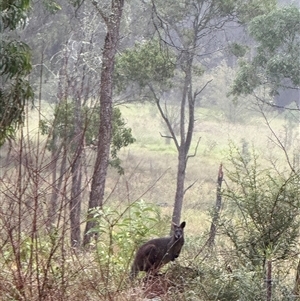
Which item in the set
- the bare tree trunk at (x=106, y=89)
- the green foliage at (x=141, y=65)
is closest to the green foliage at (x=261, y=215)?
the bare tree trunk at (x=106, y=89)

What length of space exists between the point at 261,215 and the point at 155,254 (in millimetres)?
1055

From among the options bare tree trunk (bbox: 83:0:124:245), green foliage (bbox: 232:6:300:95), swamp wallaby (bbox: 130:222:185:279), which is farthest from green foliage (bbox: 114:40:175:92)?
swamp wallaby (bbox: 130:222:185:279)

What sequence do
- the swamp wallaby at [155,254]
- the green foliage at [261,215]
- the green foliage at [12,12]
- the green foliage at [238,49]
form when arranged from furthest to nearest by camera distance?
the green foliage at [238,49] < the green foliage at [12,12] < the swamp wallaby at [155,254] < the green foliage at [261,215]

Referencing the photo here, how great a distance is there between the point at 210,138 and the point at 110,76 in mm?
30011

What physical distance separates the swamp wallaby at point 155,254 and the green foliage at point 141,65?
13.4 metres

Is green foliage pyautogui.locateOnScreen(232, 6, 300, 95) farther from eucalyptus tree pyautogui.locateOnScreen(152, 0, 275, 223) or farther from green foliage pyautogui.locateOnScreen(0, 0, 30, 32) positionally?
green foliage pyautogui.locateOnScreen(0, 0, 30, 32)

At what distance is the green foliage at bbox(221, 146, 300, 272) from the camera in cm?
542

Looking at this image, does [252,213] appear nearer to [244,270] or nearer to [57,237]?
[244,270]

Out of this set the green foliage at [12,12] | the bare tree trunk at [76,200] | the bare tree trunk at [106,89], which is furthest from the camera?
the bare tree trunk at [106,89]

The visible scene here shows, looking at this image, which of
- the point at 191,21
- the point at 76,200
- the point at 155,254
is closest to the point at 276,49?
the point at 191,21

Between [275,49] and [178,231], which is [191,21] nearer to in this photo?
[275,49]

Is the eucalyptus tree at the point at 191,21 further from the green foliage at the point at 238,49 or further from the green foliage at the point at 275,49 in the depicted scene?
the green foliage at the point at 275,49

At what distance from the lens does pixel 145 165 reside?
106 feet

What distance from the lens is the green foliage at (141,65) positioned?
1922 cm
